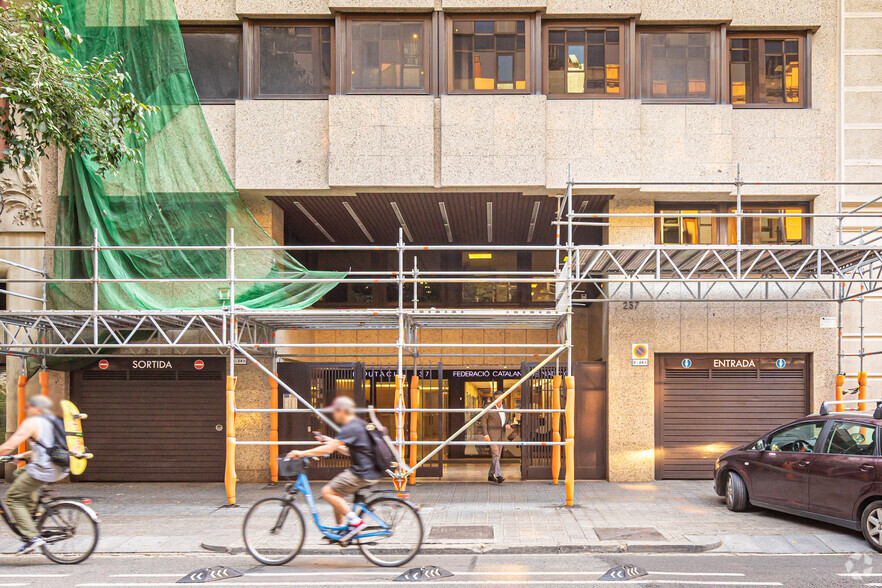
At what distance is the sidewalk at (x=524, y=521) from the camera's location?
29.9 ft

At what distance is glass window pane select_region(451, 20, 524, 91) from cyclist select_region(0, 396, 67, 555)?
29.9 feet

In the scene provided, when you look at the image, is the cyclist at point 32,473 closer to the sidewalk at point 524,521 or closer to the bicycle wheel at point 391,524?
the sidewalk at point 524,521

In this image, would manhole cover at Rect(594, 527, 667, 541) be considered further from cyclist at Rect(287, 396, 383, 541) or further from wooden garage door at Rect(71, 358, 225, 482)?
wooden garage door at Rect(71, 358, 225, 482)

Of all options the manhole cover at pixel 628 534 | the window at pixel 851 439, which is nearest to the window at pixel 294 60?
the manhole cover at pixel 628 534

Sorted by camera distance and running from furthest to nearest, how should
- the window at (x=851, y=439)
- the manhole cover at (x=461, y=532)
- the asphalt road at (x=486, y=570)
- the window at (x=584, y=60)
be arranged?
the window at (x=584, y=60), the manhole cover at (x=461, y=532), the window at (x=851, y=439), the asphalt road at (x=486, y=570)

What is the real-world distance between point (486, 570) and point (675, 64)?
34.0 feet

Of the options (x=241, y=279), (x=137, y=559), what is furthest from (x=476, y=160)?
(x=137, y=559)

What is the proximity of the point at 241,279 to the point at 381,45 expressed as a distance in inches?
214

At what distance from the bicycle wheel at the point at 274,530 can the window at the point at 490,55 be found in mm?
8747

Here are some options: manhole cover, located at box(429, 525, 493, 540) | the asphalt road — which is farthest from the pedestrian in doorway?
the asphalt road

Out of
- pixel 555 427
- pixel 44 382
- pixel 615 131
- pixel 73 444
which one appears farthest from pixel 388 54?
pixel 73 444

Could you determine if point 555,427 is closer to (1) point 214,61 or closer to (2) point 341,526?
(2) point 341,526

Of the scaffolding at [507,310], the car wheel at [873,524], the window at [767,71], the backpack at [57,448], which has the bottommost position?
the car wheel at [873,524]

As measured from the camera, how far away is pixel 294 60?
14.2 meters
